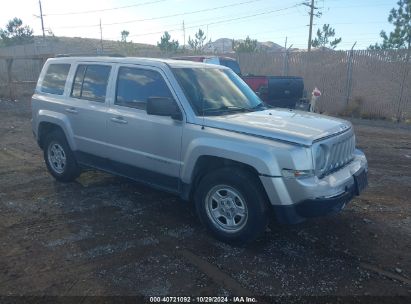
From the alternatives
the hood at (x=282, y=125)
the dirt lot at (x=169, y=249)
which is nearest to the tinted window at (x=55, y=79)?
the dirt lot at (x=169, y=249)

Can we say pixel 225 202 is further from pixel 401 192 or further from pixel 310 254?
pixel 401 192

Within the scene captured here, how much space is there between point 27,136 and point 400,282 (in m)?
9.58

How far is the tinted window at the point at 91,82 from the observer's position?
5.21 metres

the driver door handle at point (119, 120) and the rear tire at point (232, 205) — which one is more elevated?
the driver door handle at point (119, 120)

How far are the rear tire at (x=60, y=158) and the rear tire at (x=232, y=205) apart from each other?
2.61m

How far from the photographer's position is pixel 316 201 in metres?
3.62

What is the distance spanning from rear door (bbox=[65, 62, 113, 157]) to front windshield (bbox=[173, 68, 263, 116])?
1255 mm

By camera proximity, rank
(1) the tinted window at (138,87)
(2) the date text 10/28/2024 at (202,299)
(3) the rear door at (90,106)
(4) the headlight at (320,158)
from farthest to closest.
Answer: (3) the rear door at (90,106) < (1) the tinted window at (138,87) < (4) the headlight at (320,158) < (2) the date text 10/28/2024 at (202,299)

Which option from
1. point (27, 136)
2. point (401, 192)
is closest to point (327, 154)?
point (401, 192)

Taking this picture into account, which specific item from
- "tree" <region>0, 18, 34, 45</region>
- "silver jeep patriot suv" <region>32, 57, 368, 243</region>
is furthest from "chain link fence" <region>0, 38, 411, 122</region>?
"tree" <region>0, 18, 34, 45</region>

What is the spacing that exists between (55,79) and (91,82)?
1.02 meters

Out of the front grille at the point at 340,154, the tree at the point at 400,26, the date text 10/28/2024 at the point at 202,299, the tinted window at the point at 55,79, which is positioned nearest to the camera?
the date text 10/28/2024 at the point at 202,299

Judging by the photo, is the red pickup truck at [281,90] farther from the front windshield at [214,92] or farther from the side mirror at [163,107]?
the side mirror at [163,107]

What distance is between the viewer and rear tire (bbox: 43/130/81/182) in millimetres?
5934
